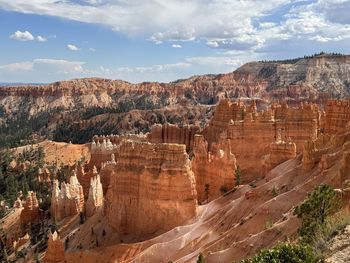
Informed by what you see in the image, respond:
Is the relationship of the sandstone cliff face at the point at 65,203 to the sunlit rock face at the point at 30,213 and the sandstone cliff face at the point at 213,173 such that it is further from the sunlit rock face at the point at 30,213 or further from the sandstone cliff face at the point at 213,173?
the sandstone cliff face at the point at 213,173

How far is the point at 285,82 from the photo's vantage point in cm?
19000

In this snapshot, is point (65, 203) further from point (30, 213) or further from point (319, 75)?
point (319, 75)

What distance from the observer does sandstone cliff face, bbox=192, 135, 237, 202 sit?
41188 mm

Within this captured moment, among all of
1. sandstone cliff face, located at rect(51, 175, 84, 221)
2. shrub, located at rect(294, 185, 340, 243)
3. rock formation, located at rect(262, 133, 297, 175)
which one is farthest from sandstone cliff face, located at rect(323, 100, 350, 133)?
shrub, located at rect(294, 185, 340, 243)

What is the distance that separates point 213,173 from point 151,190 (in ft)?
24.3

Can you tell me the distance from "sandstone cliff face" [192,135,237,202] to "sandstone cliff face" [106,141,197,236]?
18.1 feet

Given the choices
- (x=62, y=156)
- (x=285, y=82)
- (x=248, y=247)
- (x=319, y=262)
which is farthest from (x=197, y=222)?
(x=285, y=82)

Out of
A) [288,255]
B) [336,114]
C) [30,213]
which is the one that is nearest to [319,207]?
[288,255]

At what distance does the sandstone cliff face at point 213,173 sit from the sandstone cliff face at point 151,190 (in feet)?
18.1

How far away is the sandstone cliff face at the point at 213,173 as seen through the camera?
41188 mm

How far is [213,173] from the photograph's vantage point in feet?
138

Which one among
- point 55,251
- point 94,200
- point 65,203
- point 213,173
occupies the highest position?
point 213,173

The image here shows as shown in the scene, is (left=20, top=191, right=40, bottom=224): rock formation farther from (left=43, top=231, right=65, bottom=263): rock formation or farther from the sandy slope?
the sandy slope

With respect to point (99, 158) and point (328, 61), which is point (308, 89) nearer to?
point (328, 61)
